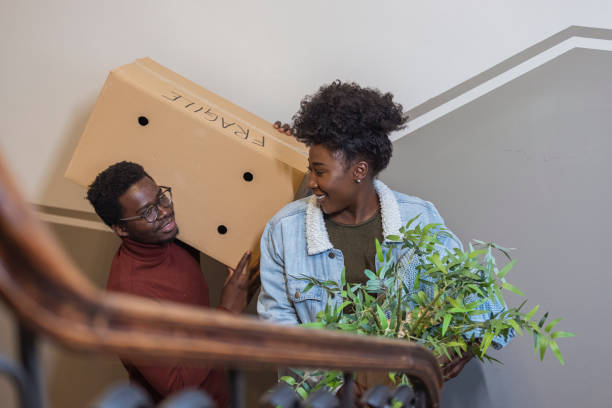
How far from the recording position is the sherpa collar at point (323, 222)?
1779 mm

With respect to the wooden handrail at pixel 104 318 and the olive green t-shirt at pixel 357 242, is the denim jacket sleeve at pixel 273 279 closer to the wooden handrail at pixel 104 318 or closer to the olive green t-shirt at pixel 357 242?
the olive green t-shirt at pixel 357 242

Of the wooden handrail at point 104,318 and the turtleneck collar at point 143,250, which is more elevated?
Result: the wooden handrail at point 104,318

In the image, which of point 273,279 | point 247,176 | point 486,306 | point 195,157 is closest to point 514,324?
point 486,306

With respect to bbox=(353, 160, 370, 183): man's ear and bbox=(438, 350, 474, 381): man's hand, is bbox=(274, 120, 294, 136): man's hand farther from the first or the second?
bbox=(438, 350, 474, 381): man's hand

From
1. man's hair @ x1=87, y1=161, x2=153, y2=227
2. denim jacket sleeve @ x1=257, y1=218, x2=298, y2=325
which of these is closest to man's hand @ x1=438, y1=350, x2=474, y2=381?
denim jacket sleeve @ x1=257, y1=218, x2=298, y2=325

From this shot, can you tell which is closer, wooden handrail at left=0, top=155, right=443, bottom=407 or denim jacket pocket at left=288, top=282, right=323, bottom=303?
wooden handrail at left=0, top=155, right=443, bottom=407

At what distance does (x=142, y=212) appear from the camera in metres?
1.86

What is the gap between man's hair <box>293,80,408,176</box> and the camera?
1.72 metres

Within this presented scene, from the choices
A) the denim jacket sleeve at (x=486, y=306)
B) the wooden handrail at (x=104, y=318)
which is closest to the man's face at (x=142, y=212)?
the denim jacket sleeve at (x=486, y=306)

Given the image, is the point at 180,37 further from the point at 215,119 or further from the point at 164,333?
the point at 164,333

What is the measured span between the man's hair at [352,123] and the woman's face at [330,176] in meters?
0.02

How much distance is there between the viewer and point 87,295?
1.28ft

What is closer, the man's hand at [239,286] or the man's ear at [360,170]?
the man's ear at [360,170]

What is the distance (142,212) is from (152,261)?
18 centimetres
